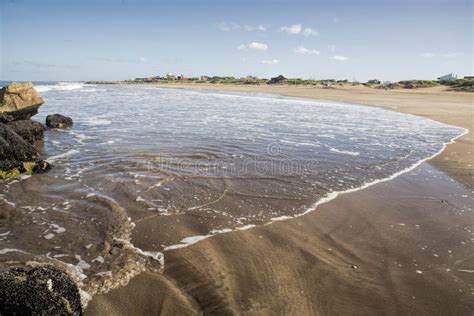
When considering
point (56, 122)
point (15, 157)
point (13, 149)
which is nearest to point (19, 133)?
point (13, 149)

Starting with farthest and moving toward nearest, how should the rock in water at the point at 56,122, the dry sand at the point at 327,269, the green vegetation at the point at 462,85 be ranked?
the green vegetation at the point at 462,85 < the rock in water at the point at 56,122 < the dry sand at the point at 327,269

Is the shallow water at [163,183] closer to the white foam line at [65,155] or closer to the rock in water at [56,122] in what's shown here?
the white foam line at [65,155]

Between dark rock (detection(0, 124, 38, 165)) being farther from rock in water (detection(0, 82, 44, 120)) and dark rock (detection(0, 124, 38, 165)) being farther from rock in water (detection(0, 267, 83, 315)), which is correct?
rock in water (detection(0, 82, 44, 120))

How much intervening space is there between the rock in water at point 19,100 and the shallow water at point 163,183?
3448mm

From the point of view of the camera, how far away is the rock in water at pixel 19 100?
14.0 m

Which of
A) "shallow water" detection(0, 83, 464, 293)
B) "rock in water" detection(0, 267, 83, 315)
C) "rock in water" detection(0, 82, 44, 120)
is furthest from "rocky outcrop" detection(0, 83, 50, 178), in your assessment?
Answer: "rock in water" detection(0, 267, 83, 315)

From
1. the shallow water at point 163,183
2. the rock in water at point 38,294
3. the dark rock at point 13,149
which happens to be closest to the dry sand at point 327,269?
the shallow water at point 163,183

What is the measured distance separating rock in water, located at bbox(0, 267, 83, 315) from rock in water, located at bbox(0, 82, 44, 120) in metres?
14.1

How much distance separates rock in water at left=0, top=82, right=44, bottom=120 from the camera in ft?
46.1

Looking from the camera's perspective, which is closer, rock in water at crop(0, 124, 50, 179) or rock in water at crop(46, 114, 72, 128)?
rock in water at crop(0, 124, 50, 179)

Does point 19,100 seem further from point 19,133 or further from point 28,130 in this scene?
point 19,133

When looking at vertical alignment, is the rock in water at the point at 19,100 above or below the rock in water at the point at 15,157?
above

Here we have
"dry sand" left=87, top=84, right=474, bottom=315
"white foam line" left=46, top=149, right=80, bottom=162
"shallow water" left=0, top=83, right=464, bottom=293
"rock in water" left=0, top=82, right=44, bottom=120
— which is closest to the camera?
"dry sand" left=87, top=84, right=474, bottom=315

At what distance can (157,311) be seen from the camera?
3.05m
